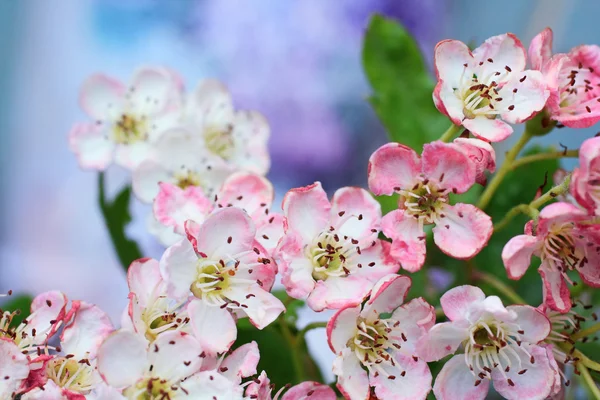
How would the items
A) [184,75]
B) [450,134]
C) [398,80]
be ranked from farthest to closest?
[184,75], [398,80], [450,134]

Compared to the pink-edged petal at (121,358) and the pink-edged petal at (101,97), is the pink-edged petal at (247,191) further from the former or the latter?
the pink-edged petal at (101,97)

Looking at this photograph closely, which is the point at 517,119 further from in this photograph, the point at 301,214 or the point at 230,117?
the point at 230,117

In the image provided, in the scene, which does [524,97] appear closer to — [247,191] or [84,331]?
[247,191]

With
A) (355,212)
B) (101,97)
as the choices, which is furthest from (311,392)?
(101,97)

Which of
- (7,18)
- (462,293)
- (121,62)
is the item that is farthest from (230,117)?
(7,18)

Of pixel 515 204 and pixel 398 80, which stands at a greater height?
pixel 398 80

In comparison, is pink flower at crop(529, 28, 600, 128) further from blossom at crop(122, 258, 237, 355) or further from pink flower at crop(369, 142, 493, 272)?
blossom at crop(122, 258, 237, 355)

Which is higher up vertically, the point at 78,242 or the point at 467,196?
the point at 467,196
